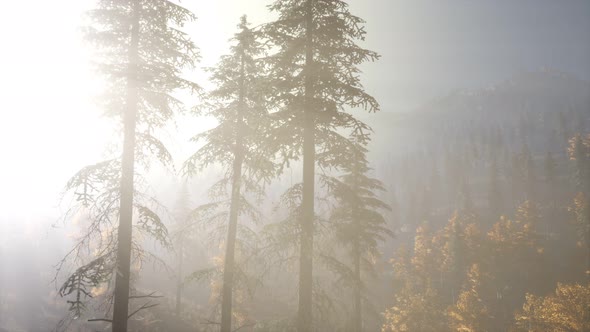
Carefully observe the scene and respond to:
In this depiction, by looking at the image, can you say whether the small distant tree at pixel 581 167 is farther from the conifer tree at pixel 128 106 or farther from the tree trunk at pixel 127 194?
the tree trunk at pixel 127 194

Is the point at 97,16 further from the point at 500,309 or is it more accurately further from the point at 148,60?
the point at 500,309

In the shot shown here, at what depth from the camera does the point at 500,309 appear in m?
47.9

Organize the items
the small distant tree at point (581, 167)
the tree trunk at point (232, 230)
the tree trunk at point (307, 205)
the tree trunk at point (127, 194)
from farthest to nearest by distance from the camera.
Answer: the small distant tree at point (581, 167) < the tree trunk at point (232, 230) < the tree trunk at point (307, 205) < the tree trunk at point (127, 194)

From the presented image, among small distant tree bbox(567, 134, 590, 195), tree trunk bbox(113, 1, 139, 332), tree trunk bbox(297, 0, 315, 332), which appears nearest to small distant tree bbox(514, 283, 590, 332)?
tree trunk bbox(297, 0, 315, 332)

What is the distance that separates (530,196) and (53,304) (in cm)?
11377

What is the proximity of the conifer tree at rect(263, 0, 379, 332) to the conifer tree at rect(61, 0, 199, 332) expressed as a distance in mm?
3656

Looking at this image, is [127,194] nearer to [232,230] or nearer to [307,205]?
[232,230]

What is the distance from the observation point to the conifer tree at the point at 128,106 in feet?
29.7

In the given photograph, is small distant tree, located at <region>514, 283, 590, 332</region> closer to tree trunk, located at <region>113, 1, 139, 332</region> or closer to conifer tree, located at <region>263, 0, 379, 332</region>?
conifer tree, located at <region>263, 0, 379, 332</region>

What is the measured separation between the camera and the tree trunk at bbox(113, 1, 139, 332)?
29.5ft

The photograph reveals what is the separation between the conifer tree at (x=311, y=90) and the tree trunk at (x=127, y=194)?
4515 millimetres

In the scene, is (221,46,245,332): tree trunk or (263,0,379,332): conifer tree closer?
(263,0,379,332): conifer tree

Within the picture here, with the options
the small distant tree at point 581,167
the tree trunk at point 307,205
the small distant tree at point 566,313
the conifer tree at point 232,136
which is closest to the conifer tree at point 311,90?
the tree trunk at point 307,205

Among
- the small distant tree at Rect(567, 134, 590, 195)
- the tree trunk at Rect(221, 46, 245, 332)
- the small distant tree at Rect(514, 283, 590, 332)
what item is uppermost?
the small distant tree at Rect(567, 134, 590, 195)
